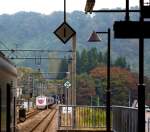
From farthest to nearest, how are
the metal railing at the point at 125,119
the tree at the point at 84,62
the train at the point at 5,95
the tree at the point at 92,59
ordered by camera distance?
the tree at the point at 84,62, the tree at the point at 92,59, the metal railing at the point at 125,119, the train at the point at 5,95

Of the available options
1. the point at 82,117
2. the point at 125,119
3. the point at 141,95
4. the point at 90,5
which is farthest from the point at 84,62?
the point at 141,95

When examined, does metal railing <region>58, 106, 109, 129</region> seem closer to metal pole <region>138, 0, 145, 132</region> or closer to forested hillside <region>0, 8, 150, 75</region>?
metal pole <region>138, 0, 145, 132</region>

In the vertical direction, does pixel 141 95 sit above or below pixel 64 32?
below

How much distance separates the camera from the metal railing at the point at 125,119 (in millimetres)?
18516

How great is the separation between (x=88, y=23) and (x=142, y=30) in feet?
419

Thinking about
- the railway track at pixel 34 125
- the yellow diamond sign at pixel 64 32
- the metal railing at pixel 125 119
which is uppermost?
the yellow diamond sign at pixel 64 32

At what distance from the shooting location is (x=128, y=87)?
6234 cm

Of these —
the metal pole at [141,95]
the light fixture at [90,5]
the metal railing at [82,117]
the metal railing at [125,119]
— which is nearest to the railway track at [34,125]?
the metal railing at [82,117]

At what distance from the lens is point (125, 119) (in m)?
21.3

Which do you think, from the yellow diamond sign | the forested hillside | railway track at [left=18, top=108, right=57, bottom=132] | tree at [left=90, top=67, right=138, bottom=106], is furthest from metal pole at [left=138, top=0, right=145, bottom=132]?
the forested hillside

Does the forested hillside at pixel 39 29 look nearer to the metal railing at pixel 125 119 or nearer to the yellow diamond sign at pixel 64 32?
the metal railing at pixel 125 119

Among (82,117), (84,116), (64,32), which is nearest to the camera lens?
(64,32)

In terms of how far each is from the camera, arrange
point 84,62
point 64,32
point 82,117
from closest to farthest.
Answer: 1. point 64,32
2. point 82,117
3. point 84,62

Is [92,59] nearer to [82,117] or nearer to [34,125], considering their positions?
[34,125]
